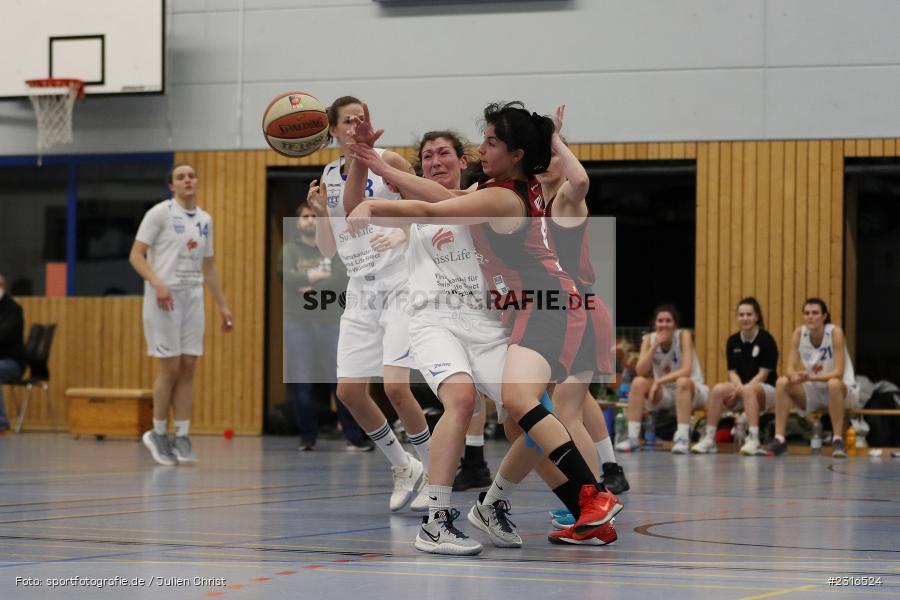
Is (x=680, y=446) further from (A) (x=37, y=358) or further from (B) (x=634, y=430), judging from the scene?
(A) (x=37, y=358)

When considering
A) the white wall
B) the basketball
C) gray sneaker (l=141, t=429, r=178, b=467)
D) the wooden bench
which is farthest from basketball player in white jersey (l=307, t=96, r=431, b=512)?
the white wall

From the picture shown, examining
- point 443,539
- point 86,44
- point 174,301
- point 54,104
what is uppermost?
→ point 86,44

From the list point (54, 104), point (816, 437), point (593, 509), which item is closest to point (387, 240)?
point (593, 509)

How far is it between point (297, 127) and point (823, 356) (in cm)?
728

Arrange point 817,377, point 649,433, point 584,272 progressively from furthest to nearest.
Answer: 1. point 649,433
2. point 817,377
3. point 584,272

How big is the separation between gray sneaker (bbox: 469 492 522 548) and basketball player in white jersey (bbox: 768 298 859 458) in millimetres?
7796

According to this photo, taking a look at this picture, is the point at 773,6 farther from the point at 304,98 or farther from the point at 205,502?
the point at 205,502

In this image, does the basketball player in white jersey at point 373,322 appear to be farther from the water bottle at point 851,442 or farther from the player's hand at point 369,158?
the water bottle at point 851,442

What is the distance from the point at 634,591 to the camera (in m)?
3.93

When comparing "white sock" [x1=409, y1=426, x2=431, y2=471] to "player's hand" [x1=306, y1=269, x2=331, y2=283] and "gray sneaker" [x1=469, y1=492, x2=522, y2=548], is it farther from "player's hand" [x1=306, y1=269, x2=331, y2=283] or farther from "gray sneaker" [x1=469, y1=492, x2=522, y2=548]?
"player's hand" [x1=306, y1=269, x2=331, y2=283]

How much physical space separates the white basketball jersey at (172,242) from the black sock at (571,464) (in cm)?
573

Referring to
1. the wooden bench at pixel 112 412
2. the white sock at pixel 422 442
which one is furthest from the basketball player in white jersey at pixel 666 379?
the white sock at pixel 422 442

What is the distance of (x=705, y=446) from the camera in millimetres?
12859

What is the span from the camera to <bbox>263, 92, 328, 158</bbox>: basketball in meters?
7.36
